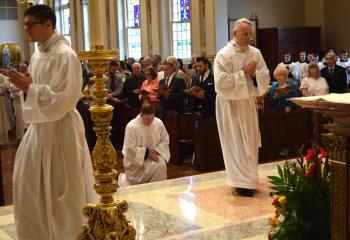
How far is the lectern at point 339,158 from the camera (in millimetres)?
2688

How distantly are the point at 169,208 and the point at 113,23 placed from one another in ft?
47.1

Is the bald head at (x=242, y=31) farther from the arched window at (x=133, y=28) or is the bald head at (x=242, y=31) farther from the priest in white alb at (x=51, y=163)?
the arched window at (x=133, y=28)

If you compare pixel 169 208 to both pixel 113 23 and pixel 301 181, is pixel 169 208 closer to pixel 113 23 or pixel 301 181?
pixel 301 181

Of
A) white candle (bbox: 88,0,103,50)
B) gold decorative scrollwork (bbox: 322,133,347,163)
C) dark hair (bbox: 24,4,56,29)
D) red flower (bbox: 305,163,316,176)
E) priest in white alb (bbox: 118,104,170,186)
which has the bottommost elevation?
priest in white alb (bbox: 118,104,170,186)

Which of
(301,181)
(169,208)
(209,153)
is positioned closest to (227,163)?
(169,208)

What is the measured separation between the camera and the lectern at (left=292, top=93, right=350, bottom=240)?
2.69 metres

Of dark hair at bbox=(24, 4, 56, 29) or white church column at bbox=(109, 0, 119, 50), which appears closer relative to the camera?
dark hair at bbox=(24, 4, 56, 29)

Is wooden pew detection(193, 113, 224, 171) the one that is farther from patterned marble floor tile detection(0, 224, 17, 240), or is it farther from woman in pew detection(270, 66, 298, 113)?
patterned marble floor tile detection(0, 224, 17, 240)

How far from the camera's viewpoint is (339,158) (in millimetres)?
2729

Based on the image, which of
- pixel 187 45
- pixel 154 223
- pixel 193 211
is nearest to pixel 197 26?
pixel 187 45

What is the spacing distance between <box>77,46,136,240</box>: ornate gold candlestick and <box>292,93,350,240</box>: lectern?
109 cm

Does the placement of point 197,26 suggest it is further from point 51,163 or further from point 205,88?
point 51,163

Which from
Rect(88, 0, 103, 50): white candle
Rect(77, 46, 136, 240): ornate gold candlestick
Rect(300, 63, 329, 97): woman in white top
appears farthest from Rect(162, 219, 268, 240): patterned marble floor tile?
Rect(300, 63, 329, 97): woman in white top

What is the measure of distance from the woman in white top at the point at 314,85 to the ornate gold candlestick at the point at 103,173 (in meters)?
7.48
